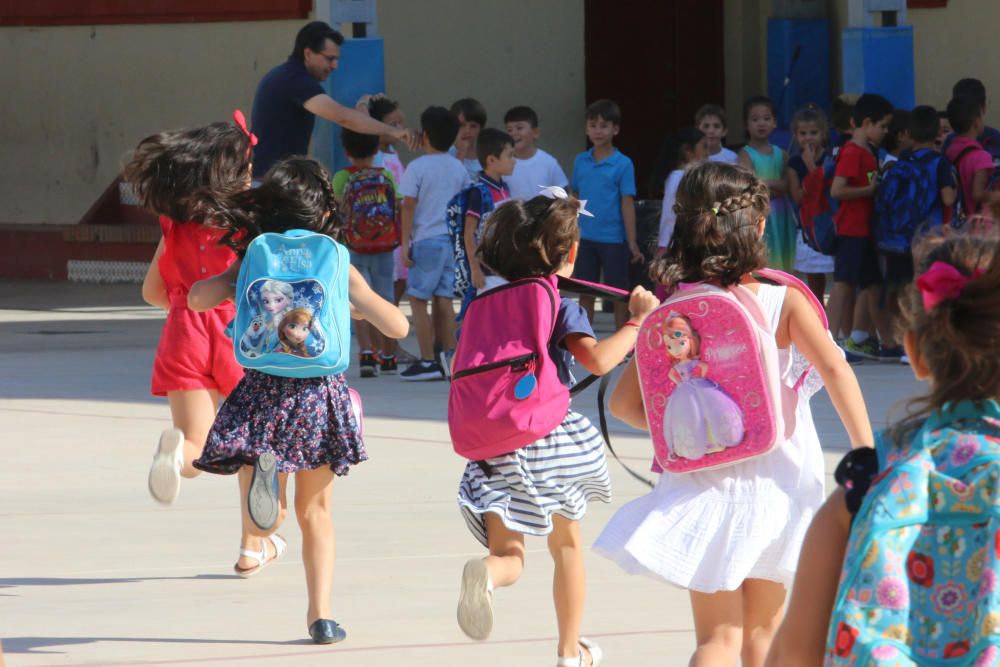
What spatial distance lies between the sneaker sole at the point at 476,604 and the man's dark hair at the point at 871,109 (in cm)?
694

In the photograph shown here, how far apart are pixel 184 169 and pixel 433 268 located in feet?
15.9

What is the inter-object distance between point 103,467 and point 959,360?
6113 mm

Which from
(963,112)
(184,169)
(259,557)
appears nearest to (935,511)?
(259,557)

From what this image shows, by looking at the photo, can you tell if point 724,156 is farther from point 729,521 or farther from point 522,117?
point 729,521

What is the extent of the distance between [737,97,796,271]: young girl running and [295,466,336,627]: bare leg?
252 inches

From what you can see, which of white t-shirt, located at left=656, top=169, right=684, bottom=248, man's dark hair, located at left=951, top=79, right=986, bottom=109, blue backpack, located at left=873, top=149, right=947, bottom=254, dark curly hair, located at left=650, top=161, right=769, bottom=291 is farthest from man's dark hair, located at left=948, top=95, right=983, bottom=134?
dark curly hair, located at left=650, top=161, right=769, bottom=291

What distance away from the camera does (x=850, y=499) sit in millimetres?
2338

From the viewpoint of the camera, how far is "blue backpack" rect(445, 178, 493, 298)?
9.81 metres

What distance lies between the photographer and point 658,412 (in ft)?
13.0

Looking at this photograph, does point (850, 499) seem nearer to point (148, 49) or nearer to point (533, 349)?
point (533, 349)

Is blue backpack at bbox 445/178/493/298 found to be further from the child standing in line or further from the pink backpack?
the pink backpack

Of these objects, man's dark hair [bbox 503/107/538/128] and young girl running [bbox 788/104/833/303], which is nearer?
man's dark hair [bbox 503/107/538/128]

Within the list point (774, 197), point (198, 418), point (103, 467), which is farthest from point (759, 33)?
point (198, 418)

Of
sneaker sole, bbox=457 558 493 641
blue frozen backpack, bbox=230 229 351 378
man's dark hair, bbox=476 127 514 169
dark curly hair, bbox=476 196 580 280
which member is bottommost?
sneaker sole, bbox=457 558 493 641
